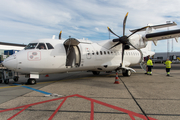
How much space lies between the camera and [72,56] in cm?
994

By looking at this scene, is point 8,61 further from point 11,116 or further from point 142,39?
point 142,39

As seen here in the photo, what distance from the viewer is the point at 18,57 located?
748cm

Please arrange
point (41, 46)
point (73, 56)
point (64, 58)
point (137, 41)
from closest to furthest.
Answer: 1. point (41, 46)
2. point (64, 58)
3. point (73, 56)
4. point (137, 41)

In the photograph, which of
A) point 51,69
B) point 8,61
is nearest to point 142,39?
point 51,69

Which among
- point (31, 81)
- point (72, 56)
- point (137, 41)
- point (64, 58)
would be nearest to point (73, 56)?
point (72, 56)

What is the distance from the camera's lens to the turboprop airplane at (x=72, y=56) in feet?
25.2

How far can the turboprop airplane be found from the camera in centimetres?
769

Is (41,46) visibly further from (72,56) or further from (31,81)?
(72,56)

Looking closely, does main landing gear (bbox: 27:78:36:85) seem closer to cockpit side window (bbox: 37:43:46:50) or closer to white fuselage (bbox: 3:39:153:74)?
white fuselage (bbox: 3:39:153:74)

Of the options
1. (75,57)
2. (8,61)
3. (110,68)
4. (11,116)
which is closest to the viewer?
(11,116)

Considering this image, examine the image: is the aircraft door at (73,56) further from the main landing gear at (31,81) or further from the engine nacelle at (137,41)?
the engine nacelle at (137,41)

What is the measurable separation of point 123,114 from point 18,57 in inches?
264

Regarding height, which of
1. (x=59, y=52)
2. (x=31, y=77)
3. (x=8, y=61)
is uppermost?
(x=59, y=52)

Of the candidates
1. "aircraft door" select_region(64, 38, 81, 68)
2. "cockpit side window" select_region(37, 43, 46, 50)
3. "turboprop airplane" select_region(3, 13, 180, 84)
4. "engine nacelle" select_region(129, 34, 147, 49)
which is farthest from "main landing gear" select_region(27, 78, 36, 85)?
"engine nacelle" select_region(129, 34, 147, 49)
